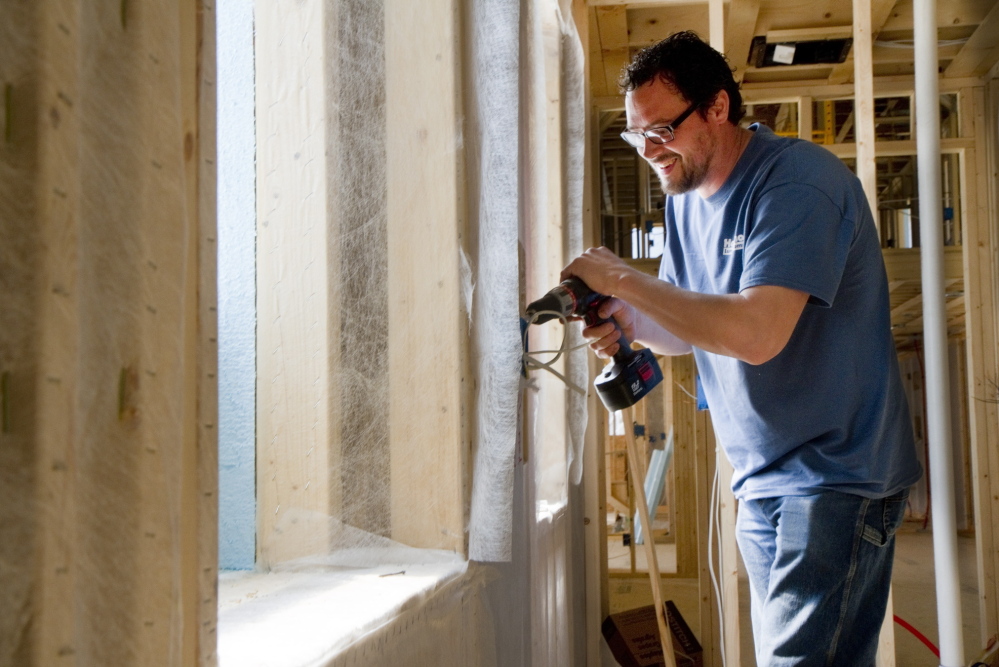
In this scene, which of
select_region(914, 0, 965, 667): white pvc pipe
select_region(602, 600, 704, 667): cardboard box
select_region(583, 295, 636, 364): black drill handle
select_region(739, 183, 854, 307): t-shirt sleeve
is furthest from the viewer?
select_region(602, 600, 704, 667): cardboard box

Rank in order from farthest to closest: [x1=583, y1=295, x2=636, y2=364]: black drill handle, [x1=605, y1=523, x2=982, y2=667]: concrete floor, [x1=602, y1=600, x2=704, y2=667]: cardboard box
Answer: [x1=605, y1=523, x2=982, y2=667]: concrete floor → [x1=602, y1=600, x2=704, y2=667]: cardboard box → [x1=583, y1=295, x2=636, y2=364]: black drill handle

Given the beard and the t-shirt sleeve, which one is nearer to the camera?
the t-shirt sleeve

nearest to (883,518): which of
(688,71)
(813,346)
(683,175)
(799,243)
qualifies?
(813,346)

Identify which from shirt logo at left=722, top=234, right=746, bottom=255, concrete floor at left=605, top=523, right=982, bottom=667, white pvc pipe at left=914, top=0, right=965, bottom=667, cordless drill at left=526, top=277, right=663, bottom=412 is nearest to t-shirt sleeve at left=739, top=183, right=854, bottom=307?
shirt logo at left=722, top=234, right=746, bottom=255

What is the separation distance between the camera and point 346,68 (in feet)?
4.42

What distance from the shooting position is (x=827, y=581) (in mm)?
1465

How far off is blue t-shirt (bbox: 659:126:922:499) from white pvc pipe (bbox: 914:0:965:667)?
40.0 inches

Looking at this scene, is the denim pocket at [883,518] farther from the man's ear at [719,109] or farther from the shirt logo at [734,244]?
the man's ear at [719,109]

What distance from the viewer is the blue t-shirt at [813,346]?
143 centimetres

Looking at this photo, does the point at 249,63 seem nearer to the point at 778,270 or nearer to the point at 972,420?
the point at 778,270

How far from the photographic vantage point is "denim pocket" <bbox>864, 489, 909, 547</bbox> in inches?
59.5

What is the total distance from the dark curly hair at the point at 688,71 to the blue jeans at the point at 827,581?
77cm

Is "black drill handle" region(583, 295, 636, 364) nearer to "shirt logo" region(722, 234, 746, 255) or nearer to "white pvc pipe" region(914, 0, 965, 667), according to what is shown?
"shirt logo" region(722, 234, 746, 255)

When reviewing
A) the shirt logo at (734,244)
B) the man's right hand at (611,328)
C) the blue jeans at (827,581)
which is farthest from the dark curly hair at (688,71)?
the blue jeans at (827,581)
